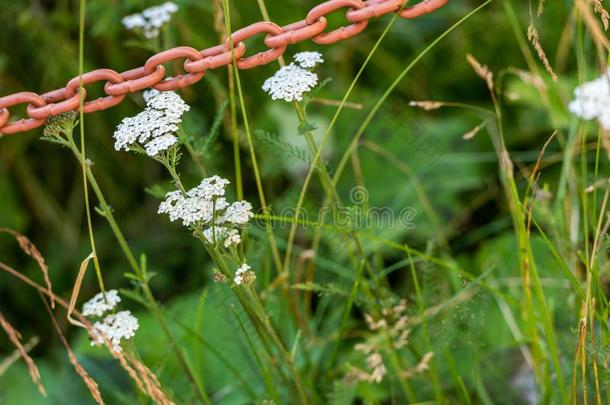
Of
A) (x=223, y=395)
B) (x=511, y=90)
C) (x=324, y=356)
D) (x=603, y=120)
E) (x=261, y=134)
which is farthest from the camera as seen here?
(x=511, y=90)

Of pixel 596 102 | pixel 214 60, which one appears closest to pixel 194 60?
pixel 214 60

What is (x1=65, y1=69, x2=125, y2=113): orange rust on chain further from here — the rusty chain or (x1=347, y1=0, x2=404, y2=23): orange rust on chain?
(x1=347, y1=0, x2=404, y2=23): orange rust on chain

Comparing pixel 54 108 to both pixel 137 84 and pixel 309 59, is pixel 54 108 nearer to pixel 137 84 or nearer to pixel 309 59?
pixel 137 84

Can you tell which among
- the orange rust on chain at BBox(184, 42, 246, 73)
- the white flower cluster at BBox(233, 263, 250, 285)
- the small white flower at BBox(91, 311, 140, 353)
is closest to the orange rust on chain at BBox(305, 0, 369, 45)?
the orange rust on chain at BBox(184, 42, 246, 73)

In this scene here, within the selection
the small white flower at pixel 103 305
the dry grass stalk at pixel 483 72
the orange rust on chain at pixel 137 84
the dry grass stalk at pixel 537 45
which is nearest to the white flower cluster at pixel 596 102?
the dry grass stalk at pixel 537 45

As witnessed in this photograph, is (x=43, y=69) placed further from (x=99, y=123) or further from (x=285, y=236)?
(x=285, y=236)

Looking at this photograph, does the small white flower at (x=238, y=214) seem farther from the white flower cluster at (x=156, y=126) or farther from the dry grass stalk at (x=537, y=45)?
the dry grass stalk at (x=537, y=45)

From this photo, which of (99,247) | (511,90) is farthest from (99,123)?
(511,90)
